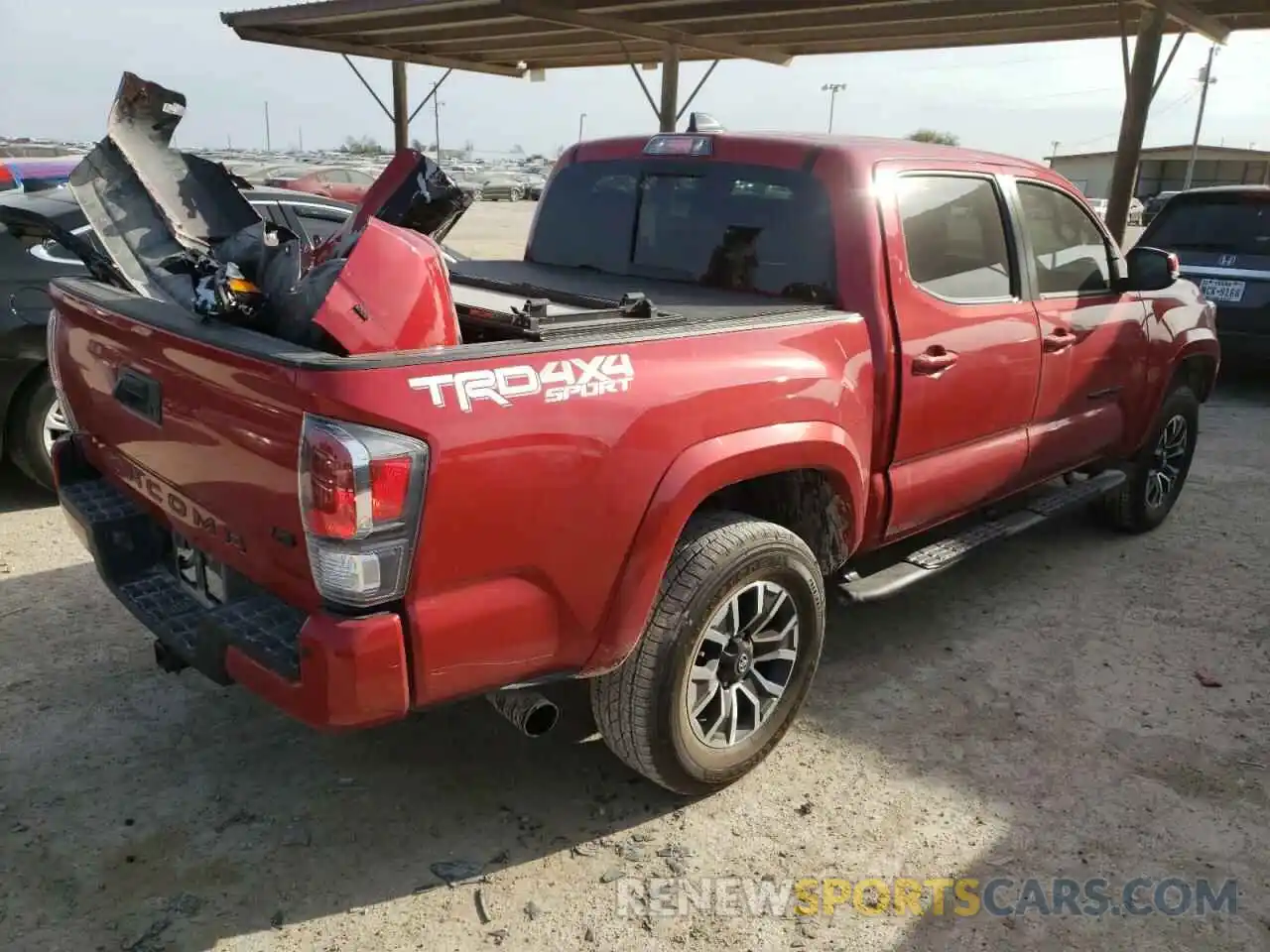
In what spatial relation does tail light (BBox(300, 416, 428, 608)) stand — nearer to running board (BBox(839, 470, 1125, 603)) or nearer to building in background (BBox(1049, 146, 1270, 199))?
running board (BBox(839, 470, 1125, 603))

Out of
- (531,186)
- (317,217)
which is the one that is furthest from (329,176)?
(531,186)

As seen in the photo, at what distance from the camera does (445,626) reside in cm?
227

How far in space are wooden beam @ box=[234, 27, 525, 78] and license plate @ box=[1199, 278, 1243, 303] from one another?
32.4ft

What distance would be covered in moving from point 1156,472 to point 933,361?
8.97ft

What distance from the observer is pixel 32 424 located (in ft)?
16.5

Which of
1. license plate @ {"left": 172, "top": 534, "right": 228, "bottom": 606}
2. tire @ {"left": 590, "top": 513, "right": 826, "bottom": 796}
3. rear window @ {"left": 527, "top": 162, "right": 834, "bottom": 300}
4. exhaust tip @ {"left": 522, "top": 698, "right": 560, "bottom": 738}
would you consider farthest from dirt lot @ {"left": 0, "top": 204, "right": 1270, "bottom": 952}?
rear window @ {"left": 527, "top": 162, "right": 834, "bottom": 300}

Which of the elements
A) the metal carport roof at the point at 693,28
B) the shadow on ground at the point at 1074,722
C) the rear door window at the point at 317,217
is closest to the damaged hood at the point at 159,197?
the shadow on ground at the point at 1074,722

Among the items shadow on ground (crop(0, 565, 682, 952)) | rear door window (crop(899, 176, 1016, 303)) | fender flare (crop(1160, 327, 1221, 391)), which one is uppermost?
rear door window (crop(899, 176, 1016, 303))

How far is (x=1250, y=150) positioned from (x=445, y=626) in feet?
229

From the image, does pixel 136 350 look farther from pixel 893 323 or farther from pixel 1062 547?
pixel 1062 547

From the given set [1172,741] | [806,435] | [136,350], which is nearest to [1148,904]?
[1172,741]

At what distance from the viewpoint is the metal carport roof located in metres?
8.80

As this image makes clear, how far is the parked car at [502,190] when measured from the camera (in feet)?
142

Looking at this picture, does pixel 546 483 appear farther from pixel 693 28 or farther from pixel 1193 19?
pixel 693 28
